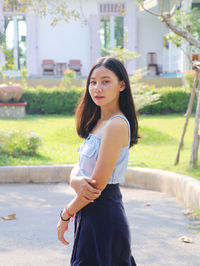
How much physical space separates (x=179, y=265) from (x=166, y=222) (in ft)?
3.89

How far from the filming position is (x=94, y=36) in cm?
2008

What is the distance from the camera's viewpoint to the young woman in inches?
82.4

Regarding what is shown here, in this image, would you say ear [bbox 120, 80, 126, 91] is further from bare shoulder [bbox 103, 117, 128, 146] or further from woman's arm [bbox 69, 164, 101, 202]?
woman's arm [bbox 69, 164, 101, 202]

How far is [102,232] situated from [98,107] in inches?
25.3

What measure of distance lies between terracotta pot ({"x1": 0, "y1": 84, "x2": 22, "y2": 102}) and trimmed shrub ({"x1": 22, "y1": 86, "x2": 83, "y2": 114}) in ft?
2.26

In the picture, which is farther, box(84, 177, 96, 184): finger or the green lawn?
the green lawn

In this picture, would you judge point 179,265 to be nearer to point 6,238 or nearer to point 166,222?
point 166,222

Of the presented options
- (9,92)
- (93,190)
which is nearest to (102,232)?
(93,190)

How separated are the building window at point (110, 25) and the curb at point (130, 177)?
14458 mm

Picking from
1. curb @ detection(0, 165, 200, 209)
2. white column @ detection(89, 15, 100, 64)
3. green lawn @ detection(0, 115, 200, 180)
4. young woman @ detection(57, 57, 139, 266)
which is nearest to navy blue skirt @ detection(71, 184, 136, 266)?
young woman @ detection(57, 57, 139, 266)

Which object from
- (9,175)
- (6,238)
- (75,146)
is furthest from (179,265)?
(75,146)

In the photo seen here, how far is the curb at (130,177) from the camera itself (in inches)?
223

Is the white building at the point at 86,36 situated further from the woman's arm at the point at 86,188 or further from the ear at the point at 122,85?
the woman's arm at the point at 86,188

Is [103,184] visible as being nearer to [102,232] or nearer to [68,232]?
[102,232]
